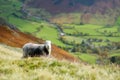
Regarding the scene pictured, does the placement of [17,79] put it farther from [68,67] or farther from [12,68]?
[68,67]

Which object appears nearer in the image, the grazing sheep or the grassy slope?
the grassy slope

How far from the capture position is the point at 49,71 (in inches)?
559

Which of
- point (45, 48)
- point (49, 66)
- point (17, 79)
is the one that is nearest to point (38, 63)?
point (49, 66)

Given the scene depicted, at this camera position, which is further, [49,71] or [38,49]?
[38,49]

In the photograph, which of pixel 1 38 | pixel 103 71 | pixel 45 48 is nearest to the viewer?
pixel 103 71

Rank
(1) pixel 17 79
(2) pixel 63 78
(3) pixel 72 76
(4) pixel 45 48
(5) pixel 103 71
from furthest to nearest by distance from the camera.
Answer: (4) pixel 45 48, (5) pixel 103 71, (3) pixel 72 76, (2) pixel 63 78, (1) pixel 17 79

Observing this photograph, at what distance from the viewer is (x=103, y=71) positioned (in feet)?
50.0

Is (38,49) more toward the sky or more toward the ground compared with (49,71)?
more toward the ground

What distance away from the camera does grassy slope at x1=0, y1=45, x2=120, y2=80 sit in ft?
42.1

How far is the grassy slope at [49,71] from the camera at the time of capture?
42.1 feet

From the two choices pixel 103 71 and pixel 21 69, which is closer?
pixel 21 69

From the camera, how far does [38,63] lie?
1554 centimetres

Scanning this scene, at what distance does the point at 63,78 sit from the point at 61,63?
2.98 m

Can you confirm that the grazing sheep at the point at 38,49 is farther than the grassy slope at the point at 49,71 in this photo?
Yes
